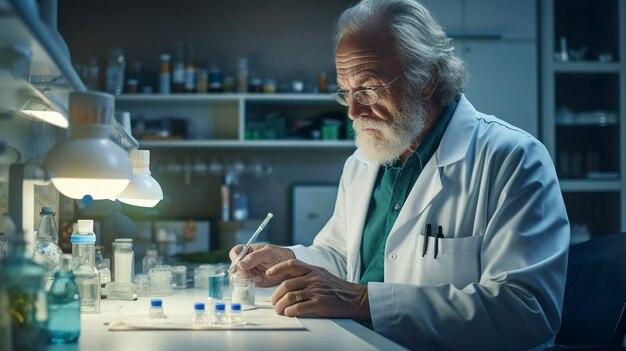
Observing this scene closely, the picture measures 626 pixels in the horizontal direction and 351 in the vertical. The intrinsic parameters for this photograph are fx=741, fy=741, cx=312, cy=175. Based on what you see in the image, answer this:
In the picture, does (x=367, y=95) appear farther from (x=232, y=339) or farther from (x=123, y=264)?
(x=232, y=339)

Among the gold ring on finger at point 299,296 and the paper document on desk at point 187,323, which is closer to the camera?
the paper document on desk at point 187,323

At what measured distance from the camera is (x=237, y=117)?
167 inches

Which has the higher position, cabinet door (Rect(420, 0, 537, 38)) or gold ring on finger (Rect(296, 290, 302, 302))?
cabinet door (Rect(420, 0, 537, 38))

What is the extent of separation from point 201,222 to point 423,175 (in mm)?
2451

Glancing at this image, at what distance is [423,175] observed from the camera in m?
1.86

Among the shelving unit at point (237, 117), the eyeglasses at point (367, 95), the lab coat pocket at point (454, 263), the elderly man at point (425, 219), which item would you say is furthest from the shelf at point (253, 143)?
the lab coat pocket at point (454, 263)

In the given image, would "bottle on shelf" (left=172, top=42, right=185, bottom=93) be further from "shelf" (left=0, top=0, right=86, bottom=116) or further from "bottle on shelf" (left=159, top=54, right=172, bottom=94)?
"shelf" (left=0, top=0, right=86, bottom=116)

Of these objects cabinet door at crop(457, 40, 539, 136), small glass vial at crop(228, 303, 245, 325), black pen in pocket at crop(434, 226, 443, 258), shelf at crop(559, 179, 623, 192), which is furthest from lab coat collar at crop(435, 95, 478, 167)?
shelf at crop(559, 179, 623, 192)

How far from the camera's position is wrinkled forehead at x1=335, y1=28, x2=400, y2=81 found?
195 cm

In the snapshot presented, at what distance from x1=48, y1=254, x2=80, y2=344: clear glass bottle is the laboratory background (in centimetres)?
245

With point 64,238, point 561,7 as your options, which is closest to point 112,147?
point 64,238

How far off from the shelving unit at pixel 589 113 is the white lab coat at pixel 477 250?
201cm

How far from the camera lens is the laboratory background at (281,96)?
380cm

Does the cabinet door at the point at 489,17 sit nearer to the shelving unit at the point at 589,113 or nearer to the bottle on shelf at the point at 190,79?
the shelving unit at the point at 589,113
